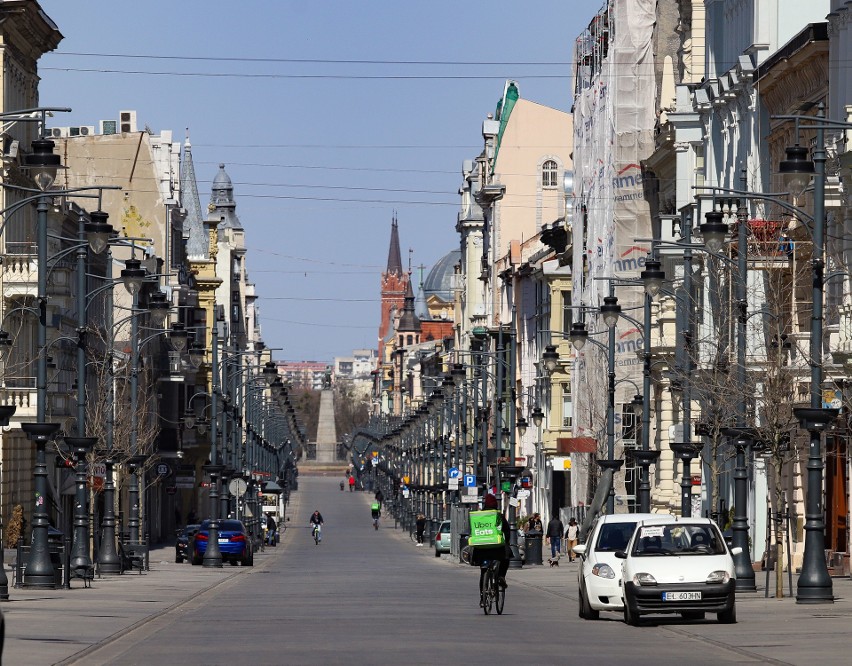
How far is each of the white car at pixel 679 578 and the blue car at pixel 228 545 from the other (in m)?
34.7

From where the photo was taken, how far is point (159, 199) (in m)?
105

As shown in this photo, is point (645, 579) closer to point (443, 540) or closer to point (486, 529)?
point (486, 529)

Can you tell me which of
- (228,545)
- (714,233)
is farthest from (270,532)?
(714,233)

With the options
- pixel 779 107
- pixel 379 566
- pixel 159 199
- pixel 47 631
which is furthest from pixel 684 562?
pixel 159 199

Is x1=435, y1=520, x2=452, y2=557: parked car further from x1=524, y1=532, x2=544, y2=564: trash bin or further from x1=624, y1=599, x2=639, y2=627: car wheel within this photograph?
x1=624, y1=599, x2=639, y2=627: car wheel

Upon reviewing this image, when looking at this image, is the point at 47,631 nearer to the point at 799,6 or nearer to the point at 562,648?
the point at 562,648

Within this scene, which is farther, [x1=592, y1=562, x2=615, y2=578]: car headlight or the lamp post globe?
the lamp post globe

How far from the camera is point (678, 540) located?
27406 mm

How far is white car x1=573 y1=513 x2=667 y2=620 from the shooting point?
28.4 m

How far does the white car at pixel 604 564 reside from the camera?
2844cm

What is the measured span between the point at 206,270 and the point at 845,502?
89.0 meters

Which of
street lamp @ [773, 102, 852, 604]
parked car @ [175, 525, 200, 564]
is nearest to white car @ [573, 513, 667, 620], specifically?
street lamp @ [773, 102, 852, 604]

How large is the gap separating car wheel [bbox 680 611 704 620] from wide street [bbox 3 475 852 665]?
0.57ft

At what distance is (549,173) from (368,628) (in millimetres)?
103098
